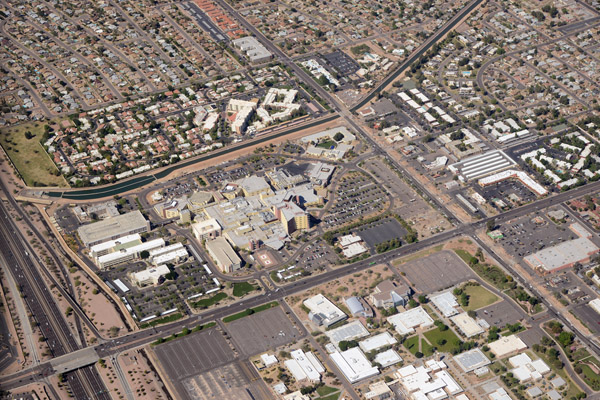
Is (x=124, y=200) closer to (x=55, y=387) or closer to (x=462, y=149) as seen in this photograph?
(x=55, y=387)

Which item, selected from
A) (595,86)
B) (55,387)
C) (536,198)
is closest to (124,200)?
(55,387)

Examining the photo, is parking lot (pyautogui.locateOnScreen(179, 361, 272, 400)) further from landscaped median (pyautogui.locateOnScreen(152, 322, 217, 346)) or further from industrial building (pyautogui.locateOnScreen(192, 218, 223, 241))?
industrial building (pyautogui.locateOnScreen(192, 218, 223, 241))

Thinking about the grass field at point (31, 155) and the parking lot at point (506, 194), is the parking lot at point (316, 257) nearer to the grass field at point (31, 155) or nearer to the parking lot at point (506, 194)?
the parking lot at point (506, 194)

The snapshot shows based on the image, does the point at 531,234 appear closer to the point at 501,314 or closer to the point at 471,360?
the point at 501,314

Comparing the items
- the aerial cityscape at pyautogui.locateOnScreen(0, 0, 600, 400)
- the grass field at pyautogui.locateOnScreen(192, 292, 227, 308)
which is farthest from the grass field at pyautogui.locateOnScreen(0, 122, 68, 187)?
the grass field at pyautogui.locateOnScreen(192, 292, 227, 308)

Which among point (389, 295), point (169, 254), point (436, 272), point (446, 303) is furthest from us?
point (169, 254)

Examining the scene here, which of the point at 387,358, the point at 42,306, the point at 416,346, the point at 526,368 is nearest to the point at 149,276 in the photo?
the point at 42,306

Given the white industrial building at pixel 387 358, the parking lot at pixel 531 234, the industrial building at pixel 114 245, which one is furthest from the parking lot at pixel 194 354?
the parking lot at pixel 531 234
